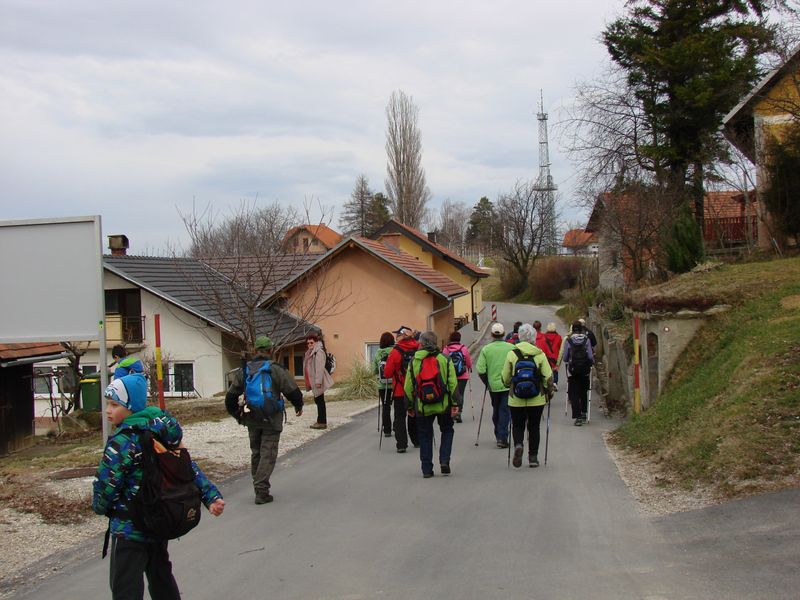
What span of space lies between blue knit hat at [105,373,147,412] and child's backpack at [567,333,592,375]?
10.7 meters

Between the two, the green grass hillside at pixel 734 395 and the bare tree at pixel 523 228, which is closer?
the green grass hillside at pixel 734 395

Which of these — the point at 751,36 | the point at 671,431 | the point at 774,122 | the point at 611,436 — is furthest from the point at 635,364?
A: the point at 751,36

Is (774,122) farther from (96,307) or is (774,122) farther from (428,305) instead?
(96,307)

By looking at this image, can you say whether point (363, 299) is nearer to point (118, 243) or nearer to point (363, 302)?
point (363, 302)

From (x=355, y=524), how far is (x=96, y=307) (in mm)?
3893

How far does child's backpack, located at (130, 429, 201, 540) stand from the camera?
171 inches

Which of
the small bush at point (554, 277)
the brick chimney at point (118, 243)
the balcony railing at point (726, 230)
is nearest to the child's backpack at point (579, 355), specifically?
the balcony railing at point (726, 230)

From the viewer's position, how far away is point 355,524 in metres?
7.35

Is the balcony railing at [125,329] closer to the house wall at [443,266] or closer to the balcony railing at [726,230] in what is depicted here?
the balcony railing at [726,230]

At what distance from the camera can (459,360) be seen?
44.1ft

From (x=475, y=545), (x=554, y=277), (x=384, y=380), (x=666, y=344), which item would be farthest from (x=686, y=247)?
(x=554, y=277)

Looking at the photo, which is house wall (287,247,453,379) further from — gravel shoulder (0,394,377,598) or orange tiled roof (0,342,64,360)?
gravel shoulder (0,394,377,598)

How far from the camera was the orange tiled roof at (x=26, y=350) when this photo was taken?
20281mm

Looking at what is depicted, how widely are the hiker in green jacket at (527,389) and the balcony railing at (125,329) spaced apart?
801 inches
